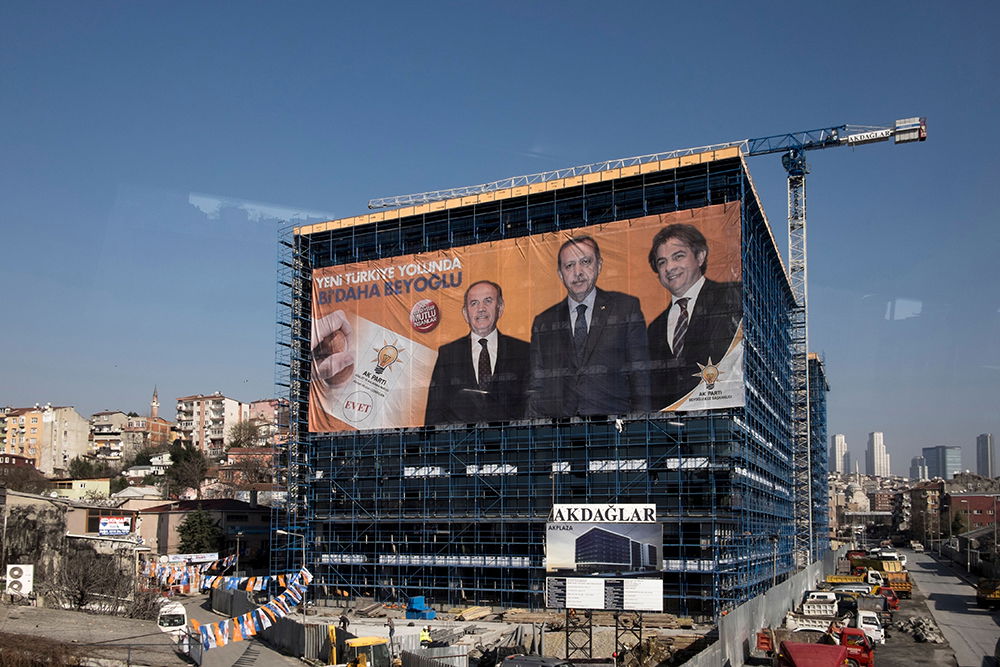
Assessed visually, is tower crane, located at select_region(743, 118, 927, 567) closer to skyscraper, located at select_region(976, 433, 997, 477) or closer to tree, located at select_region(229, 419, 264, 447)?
skyscraper, located at select_region(976, 433, 997, 477)

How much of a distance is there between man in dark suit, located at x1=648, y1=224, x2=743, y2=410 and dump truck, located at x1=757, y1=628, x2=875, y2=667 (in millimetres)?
12698

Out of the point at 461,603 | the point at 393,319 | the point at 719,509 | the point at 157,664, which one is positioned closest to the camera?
the point at 157,664

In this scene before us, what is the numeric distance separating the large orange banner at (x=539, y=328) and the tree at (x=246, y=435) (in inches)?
3157

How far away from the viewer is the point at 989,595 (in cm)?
4675

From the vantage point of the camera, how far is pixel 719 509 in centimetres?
4141

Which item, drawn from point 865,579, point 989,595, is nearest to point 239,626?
point 989,595

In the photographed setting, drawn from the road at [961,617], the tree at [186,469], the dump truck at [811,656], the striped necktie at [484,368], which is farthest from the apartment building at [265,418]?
the dump truck at [811,656]

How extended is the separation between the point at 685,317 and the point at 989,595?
71.8 ft

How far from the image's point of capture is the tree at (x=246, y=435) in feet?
418

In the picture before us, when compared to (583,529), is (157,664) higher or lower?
lower

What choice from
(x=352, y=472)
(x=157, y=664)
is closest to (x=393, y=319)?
(x=352, y=472)

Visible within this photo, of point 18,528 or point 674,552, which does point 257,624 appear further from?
point 674,552

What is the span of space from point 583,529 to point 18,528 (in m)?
25.8

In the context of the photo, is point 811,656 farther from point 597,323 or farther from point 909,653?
point 597,323
